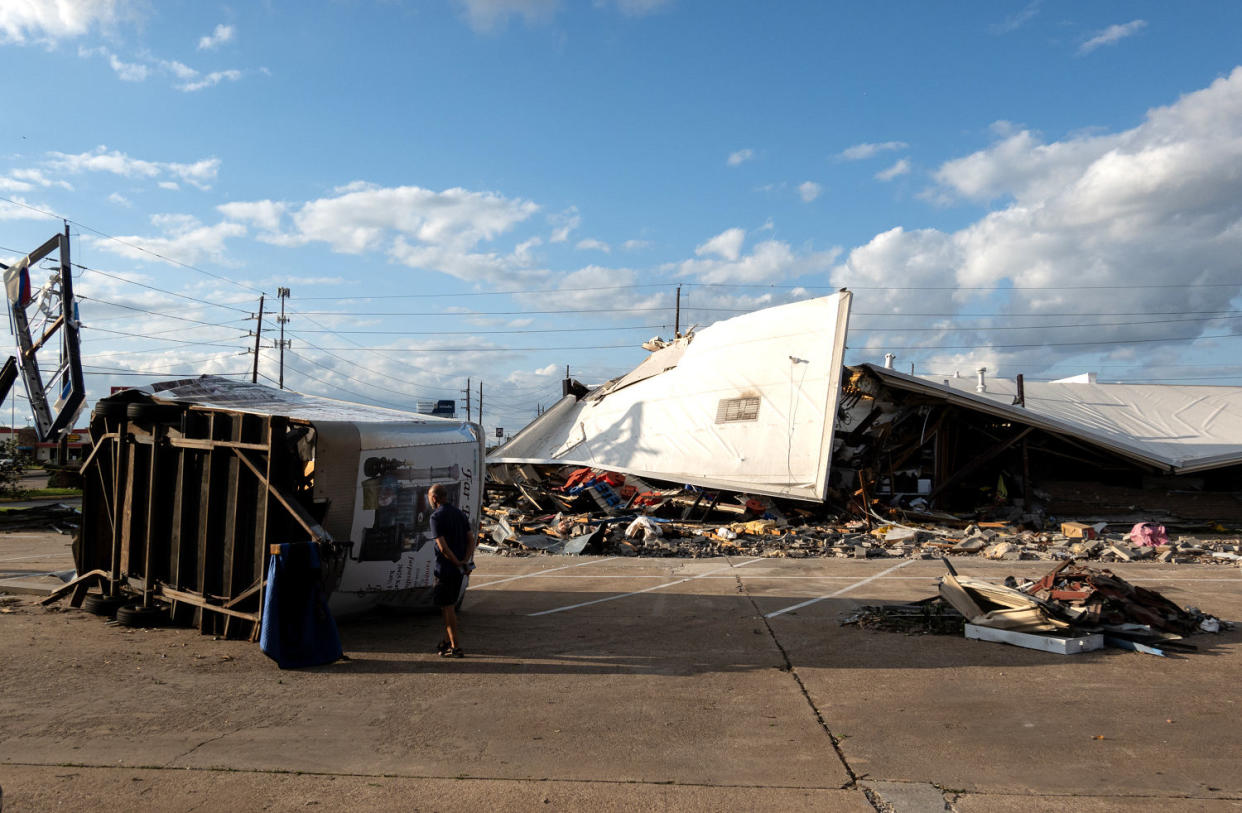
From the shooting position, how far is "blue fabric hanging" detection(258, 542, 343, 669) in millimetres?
7059

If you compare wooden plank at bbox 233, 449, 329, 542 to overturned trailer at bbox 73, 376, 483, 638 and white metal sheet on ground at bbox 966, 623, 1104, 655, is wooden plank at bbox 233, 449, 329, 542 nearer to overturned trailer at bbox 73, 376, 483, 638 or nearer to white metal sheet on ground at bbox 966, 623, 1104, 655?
overturned trailer at bbox 73, 376, 483, 638

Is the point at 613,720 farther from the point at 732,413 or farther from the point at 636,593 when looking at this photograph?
the point at 732,413

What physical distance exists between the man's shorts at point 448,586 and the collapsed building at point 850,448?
13185mm

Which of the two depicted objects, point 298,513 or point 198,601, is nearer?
point 298,513

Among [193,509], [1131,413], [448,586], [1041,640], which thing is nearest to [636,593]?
[448,586]

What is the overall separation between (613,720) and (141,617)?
561cm

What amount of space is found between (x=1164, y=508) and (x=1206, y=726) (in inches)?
765

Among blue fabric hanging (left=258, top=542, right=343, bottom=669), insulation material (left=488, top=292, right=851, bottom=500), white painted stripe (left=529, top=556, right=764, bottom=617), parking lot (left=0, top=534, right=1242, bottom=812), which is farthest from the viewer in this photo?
insulation material (left=488, top=292, right=851, bottom=500)

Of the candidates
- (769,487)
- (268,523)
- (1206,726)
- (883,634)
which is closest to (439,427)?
(268,523)

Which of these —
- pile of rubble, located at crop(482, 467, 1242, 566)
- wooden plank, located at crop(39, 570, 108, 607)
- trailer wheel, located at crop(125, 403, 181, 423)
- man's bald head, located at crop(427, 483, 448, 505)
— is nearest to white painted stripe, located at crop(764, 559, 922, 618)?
pile of rubble, located at crop(482, 467, 1242, 566)

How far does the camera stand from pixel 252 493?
26.0 feet

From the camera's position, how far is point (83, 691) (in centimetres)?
639

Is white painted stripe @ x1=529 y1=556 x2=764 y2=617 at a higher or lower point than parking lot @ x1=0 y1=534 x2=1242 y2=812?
lower

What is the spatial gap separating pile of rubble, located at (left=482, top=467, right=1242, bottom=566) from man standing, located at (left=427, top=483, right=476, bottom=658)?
8.77 m
